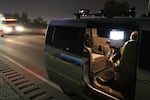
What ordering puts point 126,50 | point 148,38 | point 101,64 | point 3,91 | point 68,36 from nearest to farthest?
1. point 148,38
2. point 126,50
3. point 68,36
4. point 101,64
5. point 3,91

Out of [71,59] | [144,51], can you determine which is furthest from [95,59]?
[144,51]

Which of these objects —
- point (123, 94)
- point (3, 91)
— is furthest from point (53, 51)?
point (123, 94)

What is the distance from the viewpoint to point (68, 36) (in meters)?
6.07

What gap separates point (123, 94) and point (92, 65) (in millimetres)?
1248

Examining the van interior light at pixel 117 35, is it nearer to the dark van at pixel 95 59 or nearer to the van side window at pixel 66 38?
the dark van at pixel 95 59

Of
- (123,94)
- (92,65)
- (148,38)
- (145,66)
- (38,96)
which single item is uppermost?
(148,38)

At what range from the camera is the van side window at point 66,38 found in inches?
219

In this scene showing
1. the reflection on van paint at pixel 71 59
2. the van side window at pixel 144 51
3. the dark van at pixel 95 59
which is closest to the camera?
the van side window at pixel 144 51

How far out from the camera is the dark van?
4.76 meters

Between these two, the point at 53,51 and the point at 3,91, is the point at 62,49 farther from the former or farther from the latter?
the point at 3,91

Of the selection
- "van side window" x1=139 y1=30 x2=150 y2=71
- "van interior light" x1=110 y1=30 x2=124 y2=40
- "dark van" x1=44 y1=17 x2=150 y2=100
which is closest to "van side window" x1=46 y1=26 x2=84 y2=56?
"dark van" x1=44 y1=17 x2=150 y2=100

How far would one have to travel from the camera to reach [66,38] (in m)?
6.16

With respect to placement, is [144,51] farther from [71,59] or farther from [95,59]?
[95,59]

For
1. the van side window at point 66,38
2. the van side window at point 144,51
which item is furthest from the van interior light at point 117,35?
the van side window at point 144,51
